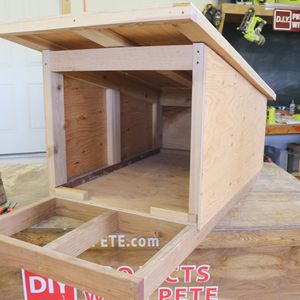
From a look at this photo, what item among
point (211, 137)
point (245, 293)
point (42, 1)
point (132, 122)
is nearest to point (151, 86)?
point (132, 122)

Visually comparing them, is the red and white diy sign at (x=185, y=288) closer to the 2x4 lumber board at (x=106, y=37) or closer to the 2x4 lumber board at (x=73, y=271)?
the 2x4 lumber board at (x=73, y=271)

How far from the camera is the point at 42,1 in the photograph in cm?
282

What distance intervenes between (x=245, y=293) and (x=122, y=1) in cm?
264

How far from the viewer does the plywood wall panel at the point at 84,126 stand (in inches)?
47.7

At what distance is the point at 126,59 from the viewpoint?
918mm

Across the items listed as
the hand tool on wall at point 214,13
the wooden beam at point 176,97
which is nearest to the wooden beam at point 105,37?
the wooden beam at point 176,97

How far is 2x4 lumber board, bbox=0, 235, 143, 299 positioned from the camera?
1.99ft

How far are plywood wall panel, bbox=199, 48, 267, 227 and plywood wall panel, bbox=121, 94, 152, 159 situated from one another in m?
0.60

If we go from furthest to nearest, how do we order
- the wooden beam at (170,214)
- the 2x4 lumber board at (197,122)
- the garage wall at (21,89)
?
the garage wall at (21,89) → the wooden beam at (170,214) → the 2x4 lumber board at (197,122)

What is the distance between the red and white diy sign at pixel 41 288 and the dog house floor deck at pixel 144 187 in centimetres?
27

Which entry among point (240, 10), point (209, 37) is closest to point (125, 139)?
point (209, 37)

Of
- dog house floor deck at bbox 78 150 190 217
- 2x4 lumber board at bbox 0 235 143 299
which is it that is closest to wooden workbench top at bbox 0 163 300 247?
Result: dog house floor deck at bbox 78 150 190 217

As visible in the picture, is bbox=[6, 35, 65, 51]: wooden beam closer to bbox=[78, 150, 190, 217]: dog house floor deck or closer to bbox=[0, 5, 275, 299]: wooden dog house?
bbox=[0, 5, 275, 299]: wooden dog house

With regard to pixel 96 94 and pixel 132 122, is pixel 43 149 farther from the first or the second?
pixel 96 94
